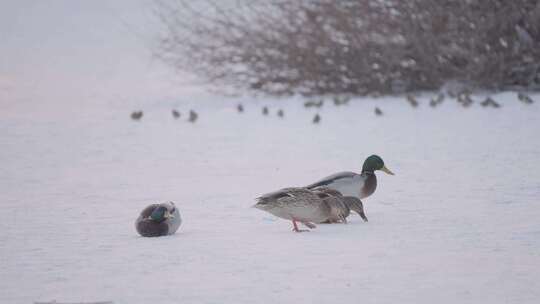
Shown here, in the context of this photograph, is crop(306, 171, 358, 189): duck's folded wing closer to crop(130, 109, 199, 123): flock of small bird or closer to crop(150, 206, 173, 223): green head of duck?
crop(150, 206, 173, 223): green head of duck

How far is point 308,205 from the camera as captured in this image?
7.51m

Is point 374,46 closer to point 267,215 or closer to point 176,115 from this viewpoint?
point 176,115

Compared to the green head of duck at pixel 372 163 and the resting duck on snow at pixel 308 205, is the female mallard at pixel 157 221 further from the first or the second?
the green head of duck at pixel 372 163

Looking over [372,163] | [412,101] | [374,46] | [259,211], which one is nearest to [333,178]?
[372,163]

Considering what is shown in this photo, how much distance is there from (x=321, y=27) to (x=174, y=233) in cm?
1192

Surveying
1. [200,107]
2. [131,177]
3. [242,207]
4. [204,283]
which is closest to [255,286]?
[204,283]

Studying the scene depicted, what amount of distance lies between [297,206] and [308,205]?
0.29 ft

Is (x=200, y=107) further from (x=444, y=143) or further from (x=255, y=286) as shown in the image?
(x=255, y=286)

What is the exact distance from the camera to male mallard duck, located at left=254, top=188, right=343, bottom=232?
7.45 m

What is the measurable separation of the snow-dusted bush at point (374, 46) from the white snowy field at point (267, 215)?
2.99 metres

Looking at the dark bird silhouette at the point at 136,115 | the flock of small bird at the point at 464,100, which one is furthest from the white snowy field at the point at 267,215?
the dark bird silhouette at the point at 136,115

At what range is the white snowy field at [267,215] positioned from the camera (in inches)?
231

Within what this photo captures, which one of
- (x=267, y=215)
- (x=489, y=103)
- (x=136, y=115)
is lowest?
(x=267, y=215)

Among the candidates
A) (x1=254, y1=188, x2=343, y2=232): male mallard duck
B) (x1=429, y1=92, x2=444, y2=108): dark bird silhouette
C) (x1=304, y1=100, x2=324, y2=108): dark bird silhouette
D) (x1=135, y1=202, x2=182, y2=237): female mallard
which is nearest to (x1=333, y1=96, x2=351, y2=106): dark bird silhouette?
(x1=304, y1=100, x2=324, y2=108): dark bird silhouette
